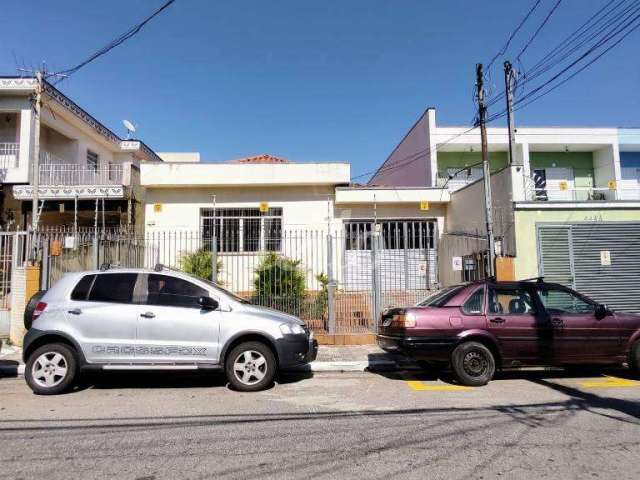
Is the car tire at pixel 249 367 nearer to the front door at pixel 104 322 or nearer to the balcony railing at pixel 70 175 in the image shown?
the front door at pixel 104 322

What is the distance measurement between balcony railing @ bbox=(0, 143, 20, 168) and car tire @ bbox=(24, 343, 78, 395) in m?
14.3

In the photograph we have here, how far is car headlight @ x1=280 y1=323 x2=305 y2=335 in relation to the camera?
6871 millimetres

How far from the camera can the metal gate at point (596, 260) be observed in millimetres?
11914

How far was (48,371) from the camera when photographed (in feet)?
21.8

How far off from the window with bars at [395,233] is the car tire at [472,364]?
848 cm

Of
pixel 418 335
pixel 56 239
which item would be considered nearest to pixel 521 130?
pixel 418 335

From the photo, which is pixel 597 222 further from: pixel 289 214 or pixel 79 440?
pixel 79 440

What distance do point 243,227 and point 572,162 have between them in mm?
17098

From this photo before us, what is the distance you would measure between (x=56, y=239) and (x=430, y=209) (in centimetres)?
1107

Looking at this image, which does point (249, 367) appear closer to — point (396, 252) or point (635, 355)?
point (635, 355)

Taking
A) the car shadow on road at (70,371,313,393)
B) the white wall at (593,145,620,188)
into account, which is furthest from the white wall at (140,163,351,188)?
the white wall at (593,145,620,188)

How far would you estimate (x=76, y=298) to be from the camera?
6.87 meters

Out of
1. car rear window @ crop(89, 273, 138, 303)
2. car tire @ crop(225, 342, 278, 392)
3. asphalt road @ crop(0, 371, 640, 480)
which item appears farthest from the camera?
car rear window @ crop(89, 273, 138, 303)

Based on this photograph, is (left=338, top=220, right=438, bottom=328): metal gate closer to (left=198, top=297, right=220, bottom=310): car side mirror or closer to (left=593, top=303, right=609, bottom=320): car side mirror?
(left=593, top=303, right=609, bottom=320): car side mirror
